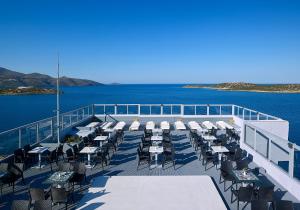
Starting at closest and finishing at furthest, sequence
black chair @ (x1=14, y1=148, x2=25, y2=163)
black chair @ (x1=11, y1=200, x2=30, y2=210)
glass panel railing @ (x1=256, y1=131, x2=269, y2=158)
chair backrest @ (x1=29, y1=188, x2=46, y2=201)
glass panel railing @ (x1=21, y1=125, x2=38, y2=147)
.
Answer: black chair @ (x1=11, y1=200, x2=30, y2=210), chair backrest @ (x1=29, y1=188, x2=46, y2=201), black chair @ (x1=14, y1=148, x2=25, y2=163), glass panel railing @ (x1=256, y1=131, x2=269, y2=158), glass panel railing @ (x1=21, y1=125, x2=38, y2=147)

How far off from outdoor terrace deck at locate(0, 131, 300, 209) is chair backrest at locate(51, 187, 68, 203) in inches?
24.2

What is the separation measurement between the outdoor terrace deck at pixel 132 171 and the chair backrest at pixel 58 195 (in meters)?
0.62

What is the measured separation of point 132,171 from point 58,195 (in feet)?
12.0

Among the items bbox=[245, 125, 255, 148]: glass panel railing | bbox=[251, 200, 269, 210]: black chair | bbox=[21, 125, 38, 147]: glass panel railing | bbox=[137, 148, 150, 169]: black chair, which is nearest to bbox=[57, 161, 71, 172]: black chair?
bbox=[137, 148, 150, 169]: black chair

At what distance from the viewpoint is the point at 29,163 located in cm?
1030

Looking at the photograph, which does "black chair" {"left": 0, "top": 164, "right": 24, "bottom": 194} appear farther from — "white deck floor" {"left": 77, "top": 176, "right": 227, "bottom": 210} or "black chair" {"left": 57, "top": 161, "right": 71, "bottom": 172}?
"white deck floor" {"left": 77, "top": 176, "right": 227, "bottom": 210}

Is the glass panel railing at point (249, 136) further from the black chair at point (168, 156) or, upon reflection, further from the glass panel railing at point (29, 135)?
the glass panel railing at point (29, 135)

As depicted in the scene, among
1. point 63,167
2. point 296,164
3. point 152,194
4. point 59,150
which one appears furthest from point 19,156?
point 296,164

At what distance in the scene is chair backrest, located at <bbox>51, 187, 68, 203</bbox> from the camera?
6518 mm

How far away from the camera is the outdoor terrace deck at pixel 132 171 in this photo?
767cm

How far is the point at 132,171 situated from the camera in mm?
9914

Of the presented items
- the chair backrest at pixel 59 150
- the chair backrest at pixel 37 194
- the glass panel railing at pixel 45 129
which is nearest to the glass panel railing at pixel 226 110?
the glass panel railing at pixel 45 129

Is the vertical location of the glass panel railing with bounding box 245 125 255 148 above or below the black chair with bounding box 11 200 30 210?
above

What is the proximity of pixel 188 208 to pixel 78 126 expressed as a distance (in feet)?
36.5
